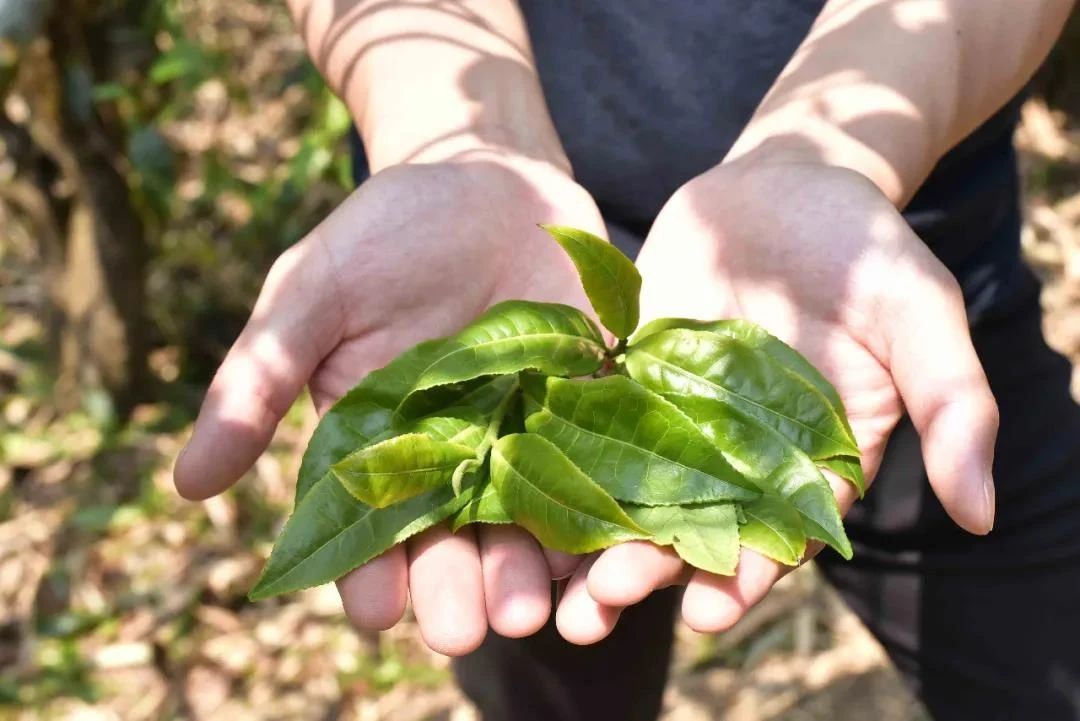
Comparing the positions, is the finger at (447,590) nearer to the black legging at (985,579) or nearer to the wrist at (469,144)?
the black legging at (985,579)

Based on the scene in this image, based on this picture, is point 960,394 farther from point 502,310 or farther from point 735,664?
point 735,664

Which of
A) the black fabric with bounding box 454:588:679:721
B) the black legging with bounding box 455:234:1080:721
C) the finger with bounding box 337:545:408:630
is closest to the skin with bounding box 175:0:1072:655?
the finger with bounding box 337:545:408:630

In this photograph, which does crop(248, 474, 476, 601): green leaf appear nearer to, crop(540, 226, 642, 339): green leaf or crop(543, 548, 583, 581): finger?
crop(543, 548, 583, 581): finger

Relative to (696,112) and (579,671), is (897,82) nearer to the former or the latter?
(696,112)

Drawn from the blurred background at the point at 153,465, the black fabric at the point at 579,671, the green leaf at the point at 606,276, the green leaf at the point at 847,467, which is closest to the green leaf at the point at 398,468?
the green leaf at the point at 606,276

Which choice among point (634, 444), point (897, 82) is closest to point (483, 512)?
point (634, 444)
